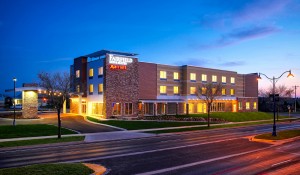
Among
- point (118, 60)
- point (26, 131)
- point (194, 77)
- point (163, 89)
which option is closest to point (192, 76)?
point (194, 77)

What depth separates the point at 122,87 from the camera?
172 feet

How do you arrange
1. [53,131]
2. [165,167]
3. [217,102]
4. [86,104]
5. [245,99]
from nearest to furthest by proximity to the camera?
[165,167]
[53,131]
[86,104]
[217,102]
[245,99]

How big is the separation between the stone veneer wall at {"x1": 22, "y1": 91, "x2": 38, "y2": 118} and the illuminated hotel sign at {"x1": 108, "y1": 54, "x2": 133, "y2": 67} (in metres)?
14.5

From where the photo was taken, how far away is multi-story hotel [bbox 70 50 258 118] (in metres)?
51.4

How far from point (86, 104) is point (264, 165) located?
150 feet

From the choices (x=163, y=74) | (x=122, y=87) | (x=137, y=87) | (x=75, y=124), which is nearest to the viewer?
(x=75, y=124)

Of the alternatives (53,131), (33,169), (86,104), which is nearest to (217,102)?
(86,104)

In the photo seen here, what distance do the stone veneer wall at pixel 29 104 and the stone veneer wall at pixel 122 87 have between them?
12.1 m

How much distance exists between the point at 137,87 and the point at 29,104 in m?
19.8

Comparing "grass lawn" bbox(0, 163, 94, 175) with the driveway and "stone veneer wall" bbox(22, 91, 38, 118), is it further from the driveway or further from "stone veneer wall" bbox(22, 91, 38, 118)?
"stone veneer wall" bbox(22, 91, 38, 118)

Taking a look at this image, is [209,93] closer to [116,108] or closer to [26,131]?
[116,108]

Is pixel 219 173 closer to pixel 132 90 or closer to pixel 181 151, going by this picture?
pixel 181 151

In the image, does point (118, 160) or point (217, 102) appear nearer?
point (118, 160)

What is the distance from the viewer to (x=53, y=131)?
33188 millimetres
